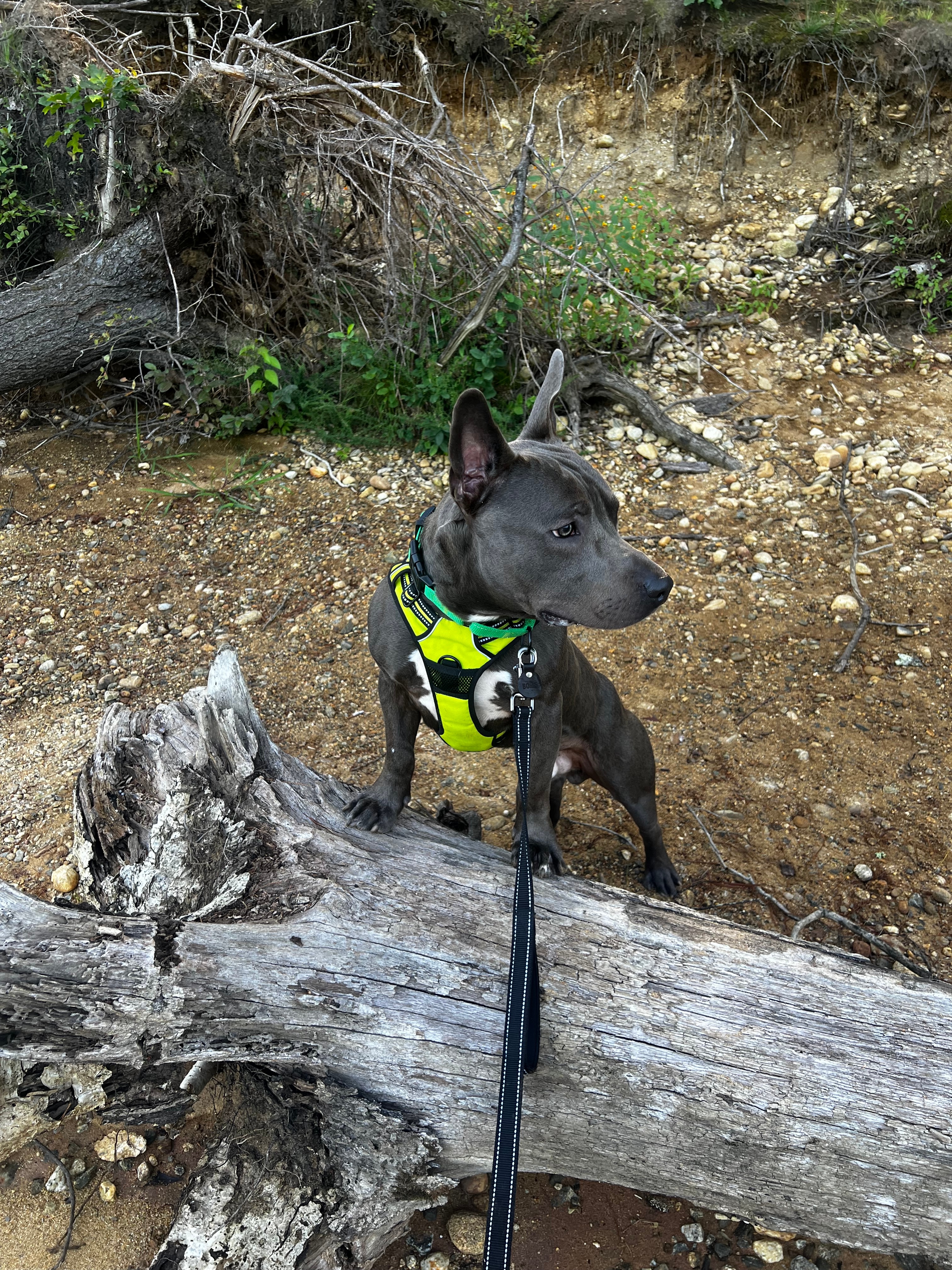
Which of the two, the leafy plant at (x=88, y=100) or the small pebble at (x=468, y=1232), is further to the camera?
the leafy plant at (x=88, y=100)

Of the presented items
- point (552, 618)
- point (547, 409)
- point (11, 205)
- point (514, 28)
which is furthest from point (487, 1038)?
point (514, 28)

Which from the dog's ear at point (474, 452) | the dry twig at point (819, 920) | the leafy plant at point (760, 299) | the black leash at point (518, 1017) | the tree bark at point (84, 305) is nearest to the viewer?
the black leash at point (518, 1017)

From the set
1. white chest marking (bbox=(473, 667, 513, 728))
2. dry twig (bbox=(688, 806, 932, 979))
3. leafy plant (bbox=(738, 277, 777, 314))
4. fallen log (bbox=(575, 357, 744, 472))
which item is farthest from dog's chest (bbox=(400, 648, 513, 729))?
leafy plant (bbox=(738, 277, 777, 314))

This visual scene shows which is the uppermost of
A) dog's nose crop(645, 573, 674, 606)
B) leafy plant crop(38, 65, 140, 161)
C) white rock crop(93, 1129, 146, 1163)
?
leafy plant crop(38, 65, 140, 161)

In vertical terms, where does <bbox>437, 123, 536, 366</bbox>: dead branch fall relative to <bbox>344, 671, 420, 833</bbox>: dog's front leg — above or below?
above

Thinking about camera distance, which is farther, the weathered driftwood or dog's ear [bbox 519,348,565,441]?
dog's ear [bbox 519,348,565,441]

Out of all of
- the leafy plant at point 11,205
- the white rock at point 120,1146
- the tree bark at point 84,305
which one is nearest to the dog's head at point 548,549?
the white rock at point 120,1146

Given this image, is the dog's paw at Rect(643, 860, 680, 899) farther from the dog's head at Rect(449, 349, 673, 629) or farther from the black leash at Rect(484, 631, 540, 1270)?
the dog's head at Rect(449, 349, 673, 629)

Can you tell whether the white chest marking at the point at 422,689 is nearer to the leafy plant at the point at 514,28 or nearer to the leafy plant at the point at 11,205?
the leafy plant at the point at 11,205

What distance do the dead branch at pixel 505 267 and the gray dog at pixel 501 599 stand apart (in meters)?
2.75

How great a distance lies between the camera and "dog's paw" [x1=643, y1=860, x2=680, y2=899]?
3596 millimetres

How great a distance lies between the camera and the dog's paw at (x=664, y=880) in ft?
11.8

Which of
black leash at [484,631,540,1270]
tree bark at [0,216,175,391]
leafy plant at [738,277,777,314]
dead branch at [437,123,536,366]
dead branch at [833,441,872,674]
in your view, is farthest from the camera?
leafy plant at [738,277,777,314]

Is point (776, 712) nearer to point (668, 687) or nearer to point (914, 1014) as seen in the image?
point (668, 687)
